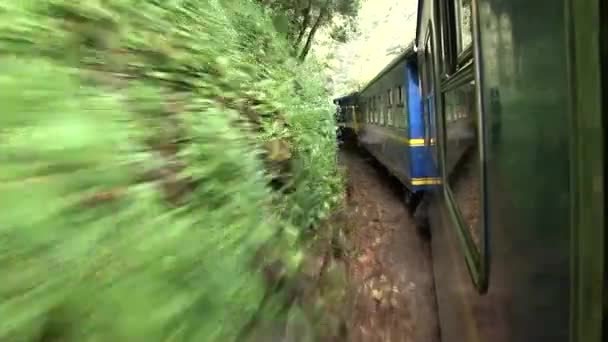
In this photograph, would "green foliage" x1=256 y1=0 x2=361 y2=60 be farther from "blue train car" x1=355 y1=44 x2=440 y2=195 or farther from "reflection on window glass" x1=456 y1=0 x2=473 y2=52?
"reflection on window glass" x1=456 y1=0 x2=473 y2=52

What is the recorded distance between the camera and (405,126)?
769 centimetres

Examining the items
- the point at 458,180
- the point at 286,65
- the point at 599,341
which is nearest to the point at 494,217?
the point at 599,341

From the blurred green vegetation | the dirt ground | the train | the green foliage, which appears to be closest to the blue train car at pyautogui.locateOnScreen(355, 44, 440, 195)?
the dirt ground

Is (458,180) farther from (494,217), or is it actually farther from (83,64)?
(83,64)

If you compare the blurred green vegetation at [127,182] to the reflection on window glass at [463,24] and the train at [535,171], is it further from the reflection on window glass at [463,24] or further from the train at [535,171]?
the reflection on window glass at [463,24]

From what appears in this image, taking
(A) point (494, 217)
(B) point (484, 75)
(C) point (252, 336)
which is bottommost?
(C) point (252, 336)

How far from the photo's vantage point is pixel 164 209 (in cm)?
138

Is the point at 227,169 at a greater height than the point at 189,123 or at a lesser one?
lesser

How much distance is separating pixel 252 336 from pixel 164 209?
743 mm

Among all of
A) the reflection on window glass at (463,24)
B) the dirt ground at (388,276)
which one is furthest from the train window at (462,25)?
the dirt ground at (388,276)

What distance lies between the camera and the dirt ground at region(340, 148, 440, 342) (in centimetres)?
509

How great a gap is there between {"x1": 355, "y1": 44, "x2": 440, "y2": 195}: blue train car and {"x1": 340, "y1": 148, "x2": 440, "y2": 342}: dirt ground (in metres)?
0.82

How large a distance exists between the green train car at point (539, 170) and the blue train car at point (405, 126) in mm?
3659

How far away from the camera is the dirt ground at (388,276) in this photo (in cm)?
509
